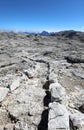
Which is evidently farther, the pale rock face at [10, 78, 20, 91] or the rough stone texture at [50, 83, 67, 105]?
the pale rock face at [10, 78, 20, 91]

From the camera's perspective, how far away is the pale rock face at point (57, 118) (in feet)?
24.0

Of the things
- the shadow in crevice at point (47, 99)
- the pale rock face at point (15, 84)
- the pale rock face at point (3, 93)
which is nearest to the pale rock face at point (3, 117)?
the pale rock face at point (3, 93)

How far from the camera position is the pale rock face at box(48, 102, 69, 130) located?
7.30m

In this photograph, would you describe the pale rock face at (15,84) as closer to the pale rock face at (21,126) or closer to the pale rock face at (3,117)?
the pale rock face at (3,117)

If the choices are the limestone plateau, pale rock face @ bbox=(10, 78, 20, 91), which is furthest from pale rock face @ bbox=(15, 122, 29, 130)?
pale rock face @ bbox=(10, 78, 20, 91)

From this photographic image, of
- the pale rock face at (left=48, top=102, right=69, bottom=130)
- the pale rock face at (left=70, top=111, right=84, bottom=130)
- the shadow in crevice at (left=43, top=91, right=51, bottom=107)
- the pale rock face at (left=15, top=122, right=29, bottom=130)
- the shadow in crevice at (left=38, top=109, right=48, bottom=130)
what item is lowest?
the shadow in crevice at (left=38, top=109, right=48, bottom=130)

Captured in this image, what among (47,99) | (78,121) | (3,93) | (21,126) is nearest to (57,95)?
(47,99)

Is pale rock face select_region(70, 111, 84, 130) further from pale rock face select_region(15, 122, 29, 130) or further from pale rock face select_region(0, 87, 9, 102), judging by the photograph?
pale rock face select_region(0, 87, 9, 102)

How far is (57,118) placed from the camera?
7848mm

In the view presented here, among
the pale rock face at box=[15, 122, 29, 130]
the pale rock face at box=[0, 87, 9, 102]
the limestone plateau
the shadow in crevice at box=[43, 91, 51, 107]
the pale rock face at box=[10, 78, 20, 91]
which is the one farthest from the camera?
the pale rock face at box=[10, 78, 20, 91]

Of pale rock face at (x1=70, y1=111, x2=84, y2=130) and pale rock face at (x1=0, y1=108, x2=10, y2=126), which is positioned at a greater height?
pale rock face at (x1=70, y1=111, x2=84, y2=130)

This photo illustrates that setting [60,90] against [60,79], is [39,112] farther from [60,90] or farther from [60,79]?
[60,79]

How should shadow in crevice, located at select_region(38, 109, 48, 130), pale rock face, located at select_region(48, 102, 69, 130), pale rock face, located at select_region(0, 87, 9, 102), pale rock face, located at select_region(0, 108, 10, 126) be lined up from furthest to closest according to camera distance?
1. pale rock face, located at select_region(0, 87, 9, 102)
2. pale rock face, located at select_region(0, 108, 10, 126)
3. shadow in crevice, located at select_region(38, 109, 48, 130)
4. pale rock face, located at select_region(48, 102, 69, 130)

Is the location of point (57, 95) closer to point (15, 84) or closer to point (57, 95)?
point (57, 95)
